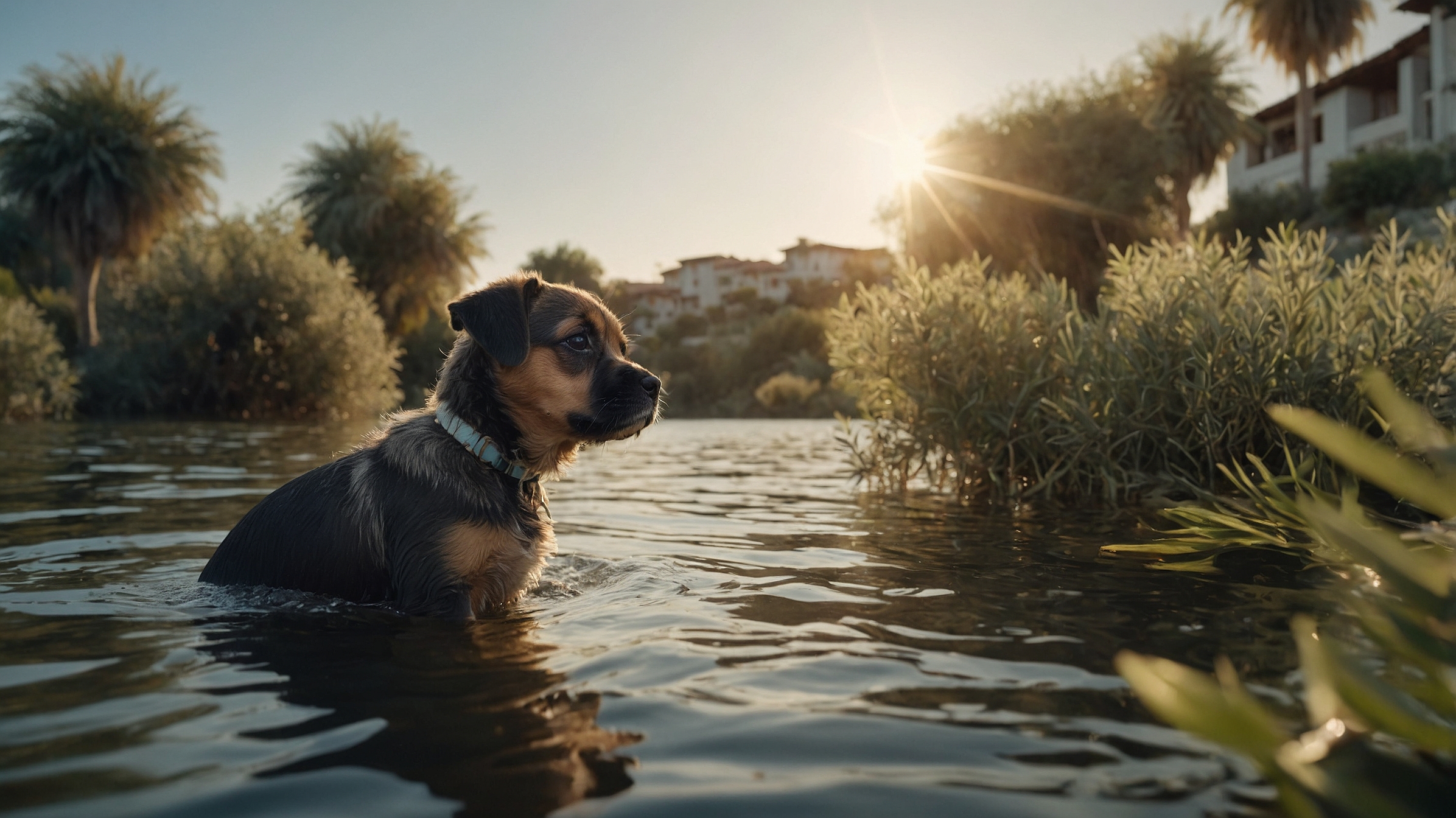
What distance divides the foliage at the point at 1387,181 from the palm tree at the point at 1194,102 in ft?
19.2

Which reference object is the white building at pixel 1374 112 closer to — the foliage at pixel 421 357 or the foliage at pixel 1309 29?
the foliage at pixel 1309 29

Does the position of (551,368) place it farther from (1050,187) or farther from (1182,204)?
(1182,204)

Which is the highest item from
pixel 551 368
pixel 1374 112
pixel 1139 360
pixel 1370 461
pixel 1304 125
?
pixel 1374 112

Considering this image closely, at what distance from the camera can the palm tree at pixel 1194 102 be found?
4659cm

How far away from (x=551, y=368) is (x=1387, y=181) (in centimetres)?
4786

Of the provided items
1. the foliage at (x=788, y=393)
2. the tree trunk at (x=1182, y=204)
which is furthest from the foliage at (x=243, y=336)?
the tree trunk at (x=1182, y=204)

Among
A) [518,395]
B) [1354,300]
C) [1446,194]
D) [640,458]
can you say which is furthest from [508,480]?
[1446,194]

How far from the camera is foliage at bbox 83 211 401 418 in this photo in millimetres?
32781

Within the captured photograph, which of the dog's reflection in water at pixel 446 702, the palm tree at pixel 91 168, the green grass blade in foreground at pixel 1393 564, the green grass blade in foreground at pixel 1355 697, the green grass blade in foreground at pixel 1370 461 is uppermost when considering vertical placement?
the palm tree at pixel 91 168

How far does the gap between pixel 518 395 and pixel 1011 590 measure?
2.79 m

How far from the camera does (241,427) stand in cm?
2452

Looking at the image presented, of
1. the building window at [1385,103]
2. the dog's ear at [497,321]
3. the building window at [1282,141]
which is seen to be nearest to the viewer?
the dog's ear at [497,321]

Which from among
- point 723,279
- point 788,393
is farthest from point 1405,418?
point 723,279

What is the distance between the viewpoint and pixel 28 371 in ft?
82.6
